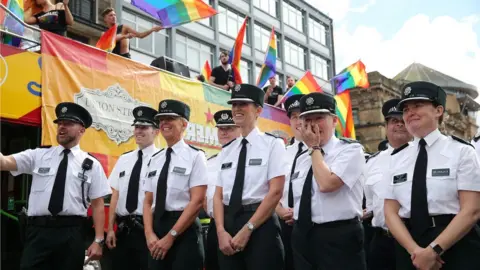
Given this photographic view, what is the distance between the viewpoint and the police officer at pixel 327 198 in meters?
3.56

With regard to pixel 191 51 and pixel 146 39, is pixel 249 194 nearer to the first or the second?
pixel 146 39

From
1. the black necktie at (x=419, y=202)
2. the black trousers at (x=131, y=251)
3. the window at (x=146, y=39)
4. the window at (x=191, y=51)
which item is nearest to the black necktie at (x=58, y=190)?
the black trousers at (x=131, y=251)

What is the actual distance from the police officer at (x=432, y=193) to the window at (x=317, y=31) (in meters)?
37.4

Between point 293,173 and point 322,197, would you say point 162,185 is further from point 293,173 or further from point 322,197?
point 322,197

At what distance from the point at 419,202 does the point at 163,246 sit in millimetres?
2222

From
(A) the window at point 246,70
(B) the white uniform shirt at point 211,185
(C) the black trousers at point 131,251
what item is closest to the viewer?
(C) the black trousers at point 131,251

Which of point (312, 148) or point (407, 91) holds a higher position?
point (407, 91)

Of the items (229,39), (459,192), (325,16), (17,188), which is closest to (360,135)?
(325,16)

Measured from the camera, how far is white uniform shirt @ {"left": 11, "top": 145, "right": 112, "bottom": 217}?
4.53m

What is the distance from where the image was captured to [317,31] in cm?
4128

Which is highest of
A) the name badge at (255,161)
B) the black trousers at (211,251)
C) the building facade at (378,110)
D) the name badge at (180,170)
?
the building facade at (378,110)

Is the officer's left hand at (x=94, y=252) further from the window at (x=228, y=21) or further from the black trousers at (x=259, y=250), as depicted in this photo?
the window at (x=228, y=21)

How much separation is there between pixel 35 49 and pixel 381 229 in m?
4.64

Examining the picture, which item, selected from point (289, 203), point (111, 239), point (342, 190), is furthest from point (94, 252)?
point (342, 190)
